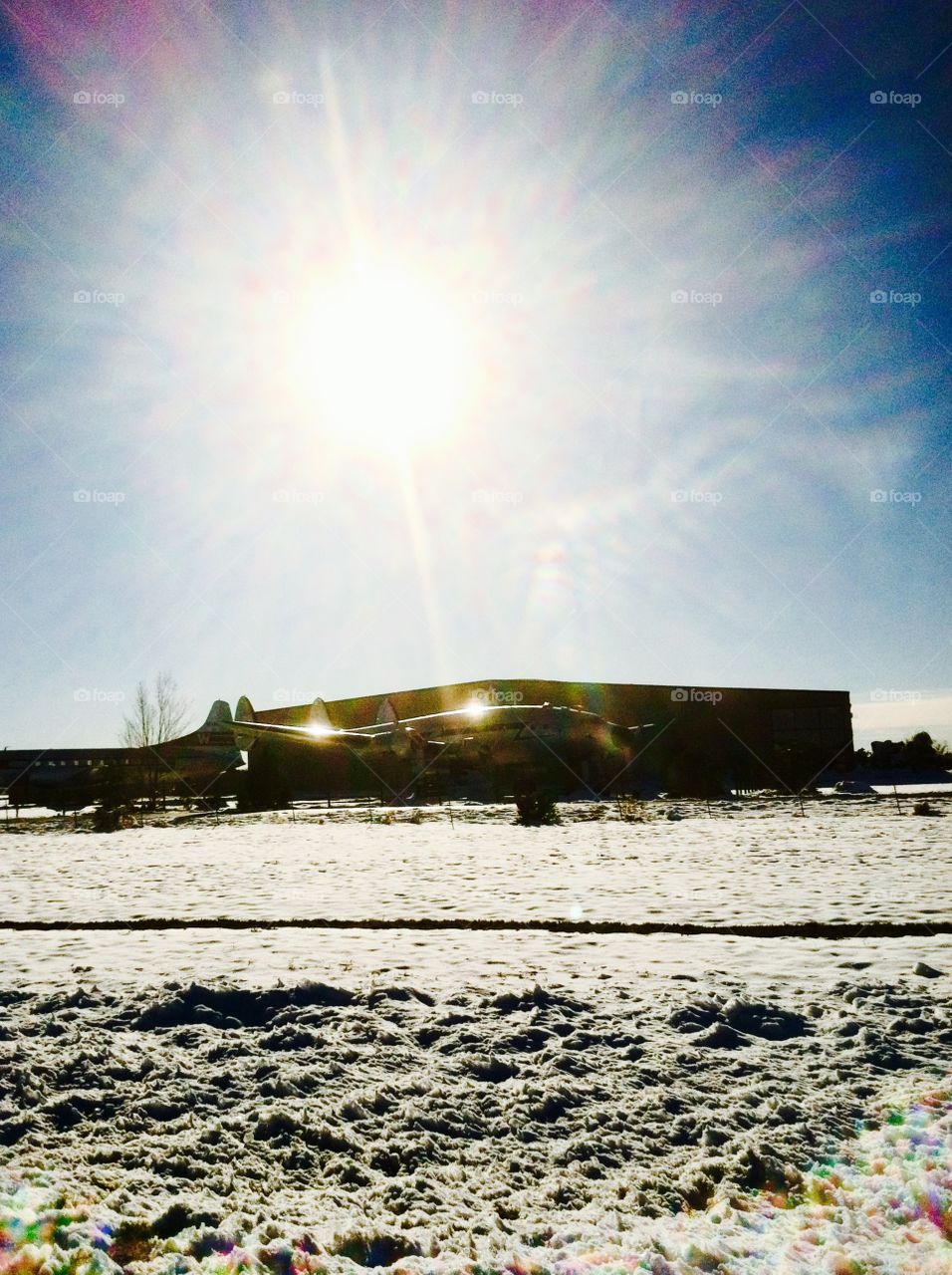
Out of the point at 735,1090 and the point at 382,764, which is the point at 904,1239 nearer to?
the point at 735,1090

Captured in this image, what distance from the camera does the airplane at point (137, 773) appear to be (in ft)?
110

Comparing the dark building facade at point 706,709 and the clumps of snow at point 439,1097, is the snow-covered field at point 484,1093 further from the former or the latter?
the dark building facade at point 706,709

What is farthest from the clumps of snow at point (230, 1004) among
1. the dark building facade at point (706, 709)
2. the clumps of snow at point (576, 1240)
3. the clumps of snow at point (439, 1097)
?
the dark building facade at point (706, 709)

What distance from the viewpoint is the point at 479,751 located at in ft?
114

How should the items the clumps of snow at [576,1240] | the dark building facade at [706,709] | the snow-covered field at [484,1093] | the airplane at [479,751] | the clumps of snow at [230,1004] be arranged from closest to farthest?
1. the clumps of snow at [576,1240]
2. the snow-covered field at [484,1093]
3. the clumps of snow at [230,1004]
4. the airplane at [479,751]
5. the dark building facade at [706,709]

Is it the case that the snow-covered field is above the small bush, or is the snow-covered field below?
above

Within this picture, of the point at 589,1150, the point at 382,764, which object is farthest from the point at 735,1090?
the point at 382,764

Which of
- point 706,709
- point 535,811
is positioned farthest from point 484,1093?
point 706,709

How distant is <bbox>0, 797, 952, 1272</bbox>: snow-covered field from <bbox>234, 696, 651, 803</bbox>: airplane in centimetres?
2397

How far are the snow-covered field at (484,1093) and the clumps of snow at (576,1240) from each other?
0.04 feet

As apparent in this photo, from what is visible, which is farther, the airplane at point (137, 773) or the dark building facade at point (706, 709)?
the dark building facade at point (706, 709)

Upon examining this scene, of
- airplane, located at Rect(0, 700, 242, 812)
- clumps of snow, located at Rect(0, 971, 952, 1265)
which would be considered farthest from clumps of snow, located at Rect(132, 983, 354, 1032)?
airplane, located at Rect(0, 700, 242, 812)

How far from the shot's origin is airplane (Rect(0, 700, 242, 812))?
3350cm

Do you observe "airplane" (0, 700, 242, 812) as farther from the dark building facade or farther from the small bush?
the small bush
